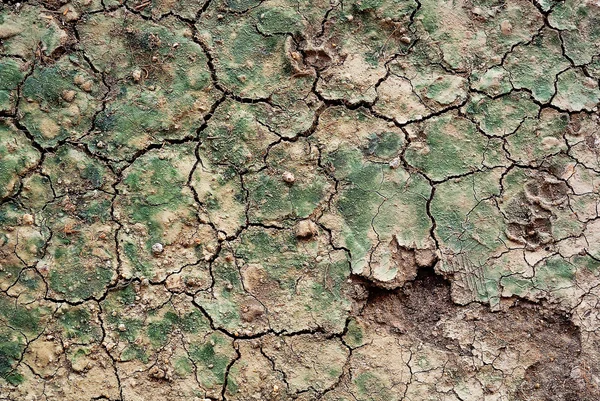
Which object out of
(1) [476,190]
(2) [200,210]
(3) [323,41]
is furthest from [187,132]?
(1) [476,190]

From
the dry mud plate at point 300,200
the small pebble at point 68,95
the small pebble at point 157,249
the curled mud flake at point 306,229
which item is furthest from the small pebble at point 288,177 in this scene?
the small pebble at point 68,95

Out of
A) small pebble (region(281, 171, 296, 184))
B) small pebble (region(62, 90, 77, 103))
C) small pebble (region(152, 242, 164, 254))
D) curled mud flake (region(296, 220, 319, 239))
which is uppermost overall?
small pebble (region(281, 171, 296, 184))

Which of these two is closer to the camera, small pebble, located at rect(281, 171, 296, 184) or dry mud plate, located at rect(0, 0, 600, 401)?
dry mud plate, located at rect(0, 0, 600, 401)

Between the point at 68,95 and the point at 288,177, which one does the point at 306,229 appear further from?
the point at 68,95

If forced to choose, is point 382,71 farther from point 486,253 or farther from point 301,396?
point 301,396

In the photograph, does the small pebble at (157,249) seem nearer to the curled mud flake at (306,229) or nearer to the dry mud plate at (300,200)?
the dry mud plate at (300,200)

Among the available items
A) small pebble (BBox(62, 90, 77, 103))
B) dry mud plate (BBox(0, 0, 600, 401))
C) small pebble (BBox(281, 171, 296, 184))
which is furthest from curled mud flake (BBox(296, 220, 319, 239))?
small pebble (BBox(62, 90, 77, 103))

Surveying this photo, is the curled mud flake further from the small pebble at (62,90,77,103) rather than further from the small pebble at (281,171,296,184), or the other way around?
the small pebble at (62,90,77,103)

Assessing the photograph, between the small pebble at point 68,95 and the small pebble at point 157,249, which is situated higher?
the small pebble at point 68,95
